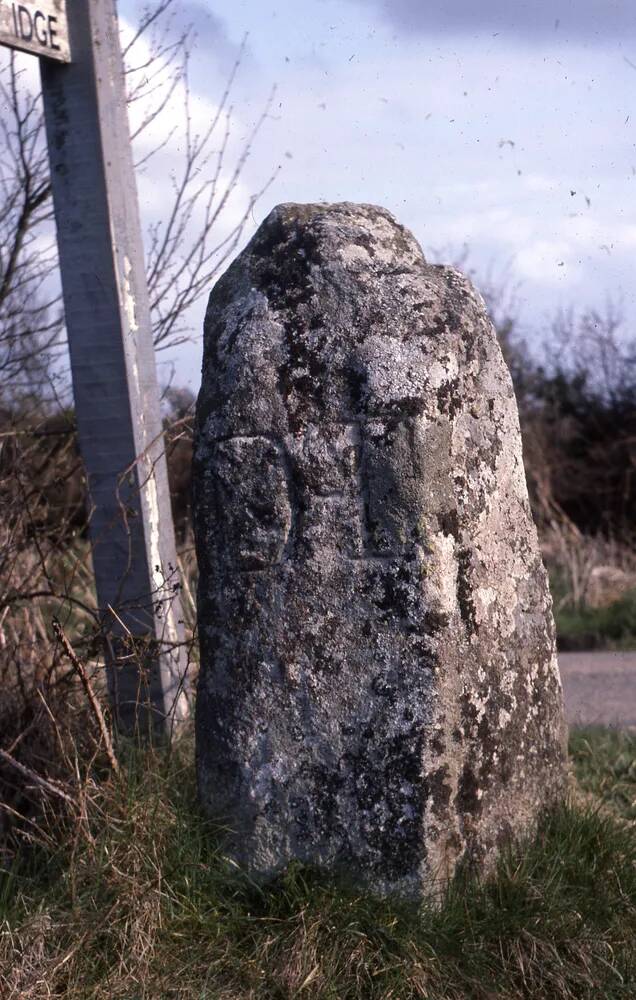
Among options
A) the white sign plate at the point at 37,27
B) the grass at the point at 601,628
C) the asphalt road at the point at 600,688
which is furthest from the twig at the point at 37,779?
the grass at the point at 601,628

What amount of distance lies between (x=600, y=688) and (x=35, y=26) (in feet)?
14.2

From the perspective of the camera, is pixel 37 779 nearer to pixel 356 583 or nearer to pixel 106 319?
pixel 356 583

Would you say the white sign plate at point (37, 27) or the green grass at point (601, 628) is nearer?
the white sign plate at point (37, 27)

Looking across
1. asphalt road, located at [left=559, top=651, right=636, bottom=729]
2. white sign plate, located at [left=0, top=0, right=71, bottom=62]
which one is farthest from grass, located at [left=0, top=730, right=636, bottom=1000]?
white sign plate, located at [left=0, top=0, right=71, bottom=62]

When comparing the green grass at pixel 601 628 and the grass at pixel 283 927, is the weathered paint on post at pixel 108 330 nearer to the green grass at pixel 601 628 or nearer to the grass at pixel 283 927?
the grass at pixel 283 927

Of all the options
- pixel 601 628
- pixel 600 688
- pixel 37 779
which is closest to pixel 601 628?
pixel 601 628

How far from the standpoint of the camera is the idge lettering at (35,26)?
380cm

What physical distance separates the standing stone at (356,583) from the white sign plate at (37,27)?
1.36 metres

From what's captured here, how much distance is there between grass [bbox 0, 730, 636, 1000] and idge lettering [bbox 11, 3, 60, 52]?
2.39 meters

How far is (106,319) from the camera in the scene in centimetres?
397

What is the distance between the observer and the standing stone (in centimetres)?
288

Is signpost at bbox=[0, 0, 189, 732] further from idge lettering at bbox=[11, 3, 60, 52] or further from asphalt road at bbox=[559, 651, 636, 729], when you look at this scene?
asphalt road at bbox=[559, 651, 636, 729]

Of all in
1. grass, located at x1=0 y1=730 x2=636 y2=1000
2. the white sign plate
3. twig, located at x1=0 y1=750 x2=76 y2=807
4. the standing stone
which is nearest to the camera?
grass, located at x1=0 y1=730 x2=636 y2=1000

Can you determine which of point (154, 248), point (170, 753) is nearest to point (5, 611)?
point (170, 753)
